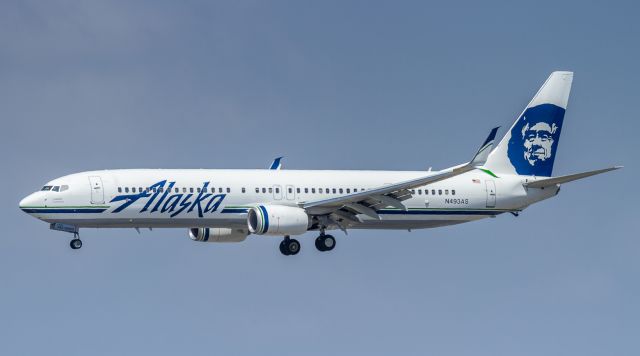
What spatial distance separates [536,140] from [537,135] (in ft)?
1.27

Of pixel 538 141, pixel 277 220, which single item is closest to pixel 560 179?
pixel 538 141

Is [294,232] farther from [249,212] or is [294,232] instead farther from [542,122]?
[542,122]

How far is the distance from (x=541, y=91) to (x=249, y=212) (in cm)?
2244

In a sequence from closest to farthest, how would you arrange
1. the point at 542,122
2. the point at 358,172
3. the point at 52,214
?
the point at 52,214
the point at 358,172
the point at 542,122

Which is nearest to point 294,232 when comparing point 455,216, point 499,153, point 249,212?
point 249,212

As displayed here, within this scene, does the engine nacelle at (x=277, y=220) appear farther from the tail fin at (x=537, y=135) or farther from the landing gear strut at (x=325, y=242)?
the tail fin at (x=537, y=135)

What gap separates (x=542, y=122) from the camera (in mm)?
77562

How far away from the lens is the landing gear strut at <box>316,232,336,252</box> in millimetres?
70031

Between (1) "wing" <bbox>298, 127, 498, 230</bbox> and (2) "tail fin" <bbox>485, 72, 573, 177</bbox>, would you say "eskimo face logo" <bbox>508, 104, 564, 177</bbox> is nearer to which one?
(2) "tail fin" <bbox>485, 72, 573, 177</bbox>

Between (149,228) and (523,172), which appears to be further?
(523,172)

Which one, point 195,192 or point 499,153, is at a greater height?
point 499,153

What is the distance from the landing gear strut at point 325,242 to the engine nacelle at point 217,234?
5.33 m

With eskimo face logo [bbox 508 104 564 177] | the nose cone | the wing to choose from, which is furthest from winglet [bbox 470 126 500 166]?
the nose cone

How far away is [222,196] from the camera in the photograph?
6712cm
